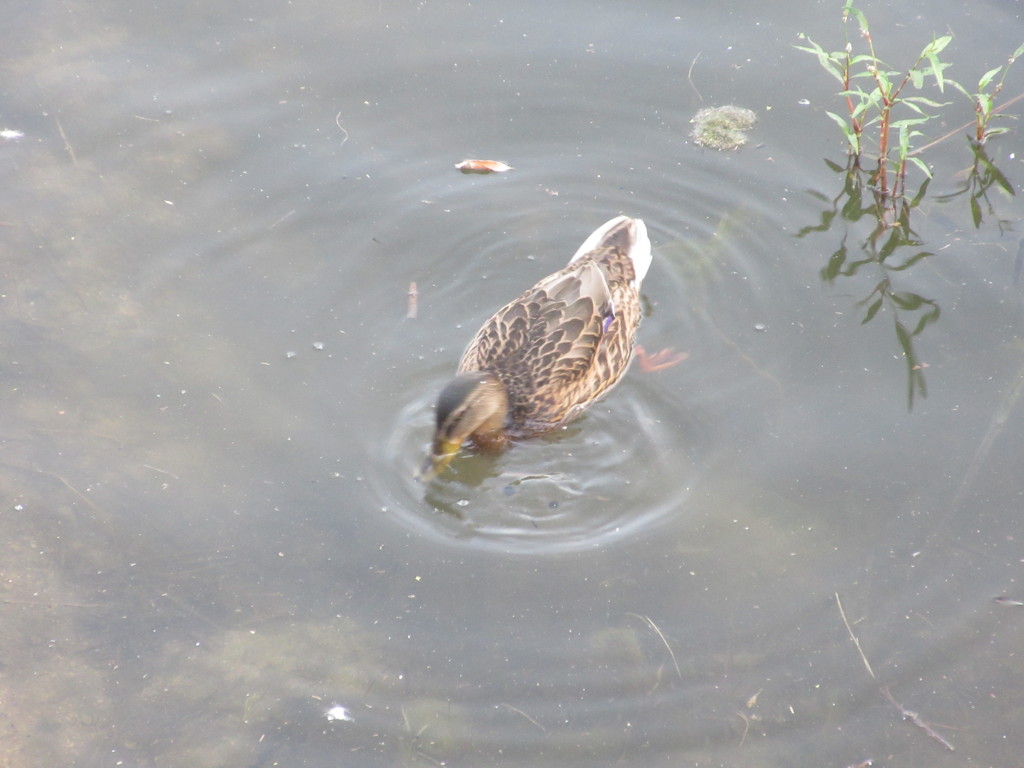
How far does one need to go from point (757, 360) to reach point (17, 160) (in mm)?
5069

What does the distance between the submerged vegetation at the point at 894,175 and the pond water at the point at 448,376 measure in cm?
6

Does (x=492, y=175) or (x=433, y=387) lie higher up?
(x=492, y=175)

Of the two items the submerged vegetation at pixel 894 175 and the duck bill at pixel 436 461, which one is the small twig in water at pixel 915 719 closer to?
the submerged vegetation at pixel 894 175

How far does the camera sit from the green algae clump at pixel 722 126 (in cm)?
751

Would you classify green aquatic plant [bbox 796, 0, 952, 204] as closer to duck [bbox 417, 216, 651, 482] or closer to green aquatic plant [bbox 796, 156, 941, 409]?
green aquatic plant [bbox 796, 156, 941, 409]

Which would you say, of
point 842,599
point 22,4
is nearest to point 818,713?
point 842,599

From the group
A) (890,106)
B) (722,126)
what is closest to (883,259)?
(890,106)

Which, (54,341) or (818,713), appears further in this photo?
(54,341)

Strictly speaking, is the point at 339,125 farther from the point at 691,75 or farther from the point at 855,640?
the point at 855,640

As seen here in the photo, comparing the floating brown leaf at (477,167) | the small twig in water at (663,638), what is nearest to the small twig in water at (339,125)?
the floating brown leaf at (477,167)

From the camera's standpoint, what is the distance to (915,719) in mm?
4633

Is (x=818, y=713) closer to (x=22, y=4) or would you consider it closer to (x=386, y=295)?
(x=386, y=295)

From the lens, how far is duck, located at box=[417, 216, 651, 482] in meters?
6.06

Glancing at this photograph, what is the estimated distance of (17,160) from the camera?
23.4ft
